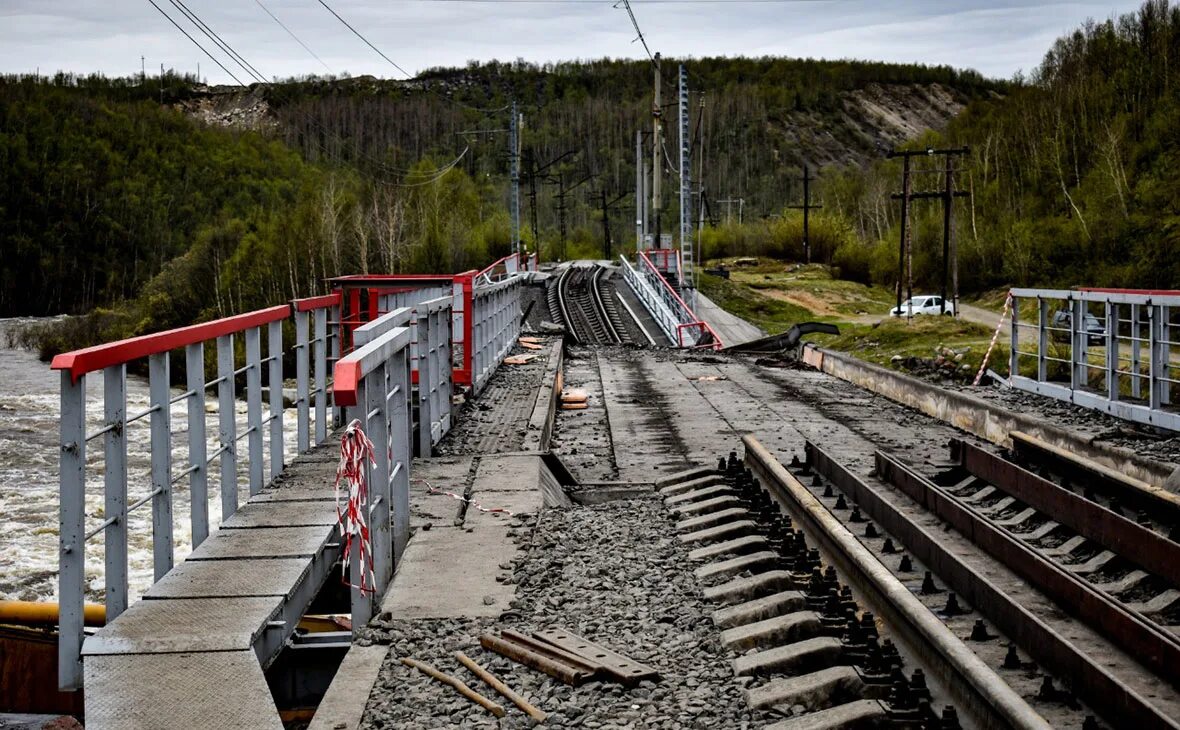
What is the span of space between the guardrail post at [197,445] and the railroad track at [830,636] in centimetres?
279

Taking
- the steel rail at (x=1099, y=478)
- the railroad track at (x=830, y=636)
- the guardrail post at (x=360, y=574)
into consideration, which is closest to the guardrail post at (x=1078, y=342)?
the steel rail at (x=1099, y=478)

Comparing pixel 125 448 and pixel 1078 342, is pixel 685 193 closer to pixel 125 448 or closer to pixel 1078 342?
pixel 1078 342

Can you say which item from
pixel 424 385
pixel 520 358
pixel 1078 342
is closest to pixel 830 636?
pixel 424 385

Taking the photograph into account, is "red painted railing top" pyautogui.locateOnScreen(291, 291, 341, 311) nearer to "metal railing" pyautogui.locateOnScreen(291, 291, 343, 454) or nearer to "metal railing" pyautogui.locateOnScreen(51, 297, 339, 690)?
"metal railing" pyautogui.locateOnScreen(291, 291, 343, 454)

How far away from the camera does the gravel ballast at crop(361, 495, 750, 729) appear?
15.7 feet

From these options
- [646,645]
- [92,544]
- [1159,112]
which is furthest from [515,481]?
[1159,112]

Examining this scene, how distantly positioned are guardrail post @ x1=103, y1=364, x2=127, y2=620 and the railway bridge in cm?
1

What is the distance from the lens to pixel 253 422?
851 centimetres

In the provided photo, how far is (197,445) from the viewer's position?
672cm

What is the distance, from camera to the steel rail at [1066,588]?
5383mm

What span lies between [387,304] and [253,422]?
6.77 metres

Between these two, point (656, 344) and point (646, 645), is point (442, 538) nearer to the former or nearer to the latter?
point (646, 645)

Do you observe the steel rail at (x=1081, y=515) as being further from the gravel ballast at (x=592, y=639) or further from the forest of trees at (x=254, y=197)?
the forest of trees at (x=254, y=197)

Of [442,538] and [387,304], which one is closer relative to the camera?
[442,538]
